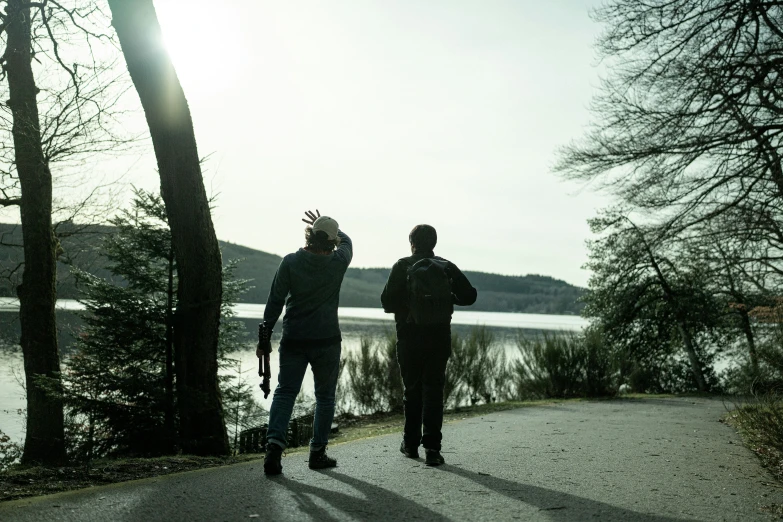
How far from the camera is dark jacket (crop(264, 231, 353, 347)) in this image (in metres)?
5.76

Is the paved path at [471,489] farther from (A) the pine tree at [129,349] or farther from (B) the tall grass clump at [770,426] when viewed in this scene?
(A) the pine tree at [129,349]

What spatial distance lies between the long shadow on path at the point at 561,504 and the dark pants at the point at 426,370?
0.77 metres

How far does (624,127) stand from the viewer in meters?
14.3

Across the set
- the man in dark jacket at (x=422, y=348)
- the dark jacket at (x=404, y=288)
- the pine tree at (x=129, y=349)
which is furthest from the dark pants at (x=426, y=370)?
the pine tree at (x=129, y=349)

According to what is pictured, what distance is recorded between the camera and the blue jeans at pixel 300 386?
576 cm

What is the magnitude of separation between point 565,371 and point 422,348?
12477 millimetres

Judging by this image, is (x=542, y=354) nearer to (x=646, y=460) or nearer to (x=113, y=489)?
(x=646, y=460)

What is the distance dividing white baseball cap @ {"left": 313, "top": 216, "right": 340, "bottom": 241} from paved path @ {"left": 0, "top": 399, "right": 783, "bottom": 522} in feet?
6.11

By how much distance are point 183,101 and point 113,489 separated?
4.79 metres

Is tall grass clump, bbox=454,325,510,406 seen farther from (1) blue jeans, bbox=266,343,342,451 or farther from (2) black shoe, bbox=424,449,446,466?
(1) blue jeans, bbox=266,343,342,451

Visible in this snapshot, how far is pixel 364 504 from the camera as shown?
181 inches

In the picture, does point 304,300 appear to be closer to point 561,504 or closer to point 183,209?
point 561,504

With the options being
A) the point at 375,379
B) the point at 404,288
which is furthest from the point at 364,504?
the point at 375,379

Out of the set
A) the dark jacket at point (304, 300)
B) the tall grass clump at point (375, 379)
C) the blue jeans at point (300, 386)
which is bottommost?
the tall grass clump at point (375, 379)
